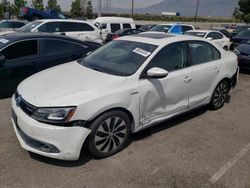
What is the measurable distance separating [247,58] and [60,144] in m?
7.38

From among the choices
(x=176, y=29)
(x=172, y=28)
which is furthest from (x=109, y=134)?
(x=176, y=29)

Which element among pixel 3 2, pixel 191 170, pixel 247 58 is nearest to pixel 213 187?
pixel 191 170

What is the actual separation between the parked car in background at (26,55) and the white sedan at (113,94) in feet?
5.26

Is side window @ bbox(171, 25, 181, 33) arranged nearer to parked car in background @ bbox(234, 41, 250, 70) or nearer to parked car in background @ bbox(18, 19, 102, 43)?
parked car in background @ bbox(18, 19, 102, 43)

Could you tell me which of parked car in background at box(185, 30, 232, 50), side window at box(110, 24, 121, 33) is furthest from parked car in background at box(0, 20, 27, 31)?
parked car in background at box(185, 30, 232, 50)

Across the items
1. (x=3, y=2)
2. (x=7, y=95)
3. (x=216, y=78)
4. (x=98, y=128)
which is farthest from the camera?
(x=3, y=2)

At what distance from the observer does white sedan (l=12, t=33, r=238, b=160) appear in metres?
2.85

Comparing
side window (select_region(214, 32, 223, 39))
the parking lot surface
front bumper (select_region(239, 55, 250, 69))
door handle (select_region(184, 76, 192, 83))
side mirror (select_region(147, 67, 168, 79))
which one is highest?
side mirror (select_region(147, 67, 168, 79))

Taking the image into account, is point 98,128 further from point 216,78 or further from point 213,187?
point 216,78

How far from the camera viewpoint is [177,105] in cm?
401

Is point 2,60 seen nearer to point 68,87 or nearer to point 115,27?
point 68,87

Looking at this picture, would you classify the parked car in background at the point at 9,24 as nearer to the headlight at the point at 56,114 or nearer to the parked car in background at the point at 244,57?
the parked car in background at the point at 244,57

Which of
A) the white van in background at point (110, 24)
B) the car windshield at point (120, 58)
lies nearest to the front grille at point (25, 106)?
the car windshield at point (120, 58)

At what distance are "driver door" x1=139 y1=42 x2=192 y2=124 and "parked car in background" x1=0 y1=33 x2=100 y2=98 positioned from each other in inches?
113
